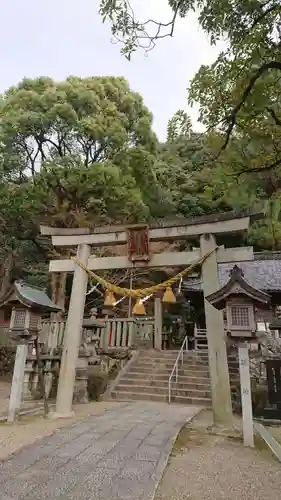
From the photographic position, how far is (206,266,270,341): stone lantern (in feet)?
18.8

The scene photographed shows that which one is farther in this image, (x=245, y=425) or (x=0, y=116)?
(x=0, y=116)

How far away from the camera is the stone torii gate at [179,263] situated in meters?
6.53

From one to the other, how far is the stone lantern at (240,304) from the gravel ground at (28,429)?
138 inches

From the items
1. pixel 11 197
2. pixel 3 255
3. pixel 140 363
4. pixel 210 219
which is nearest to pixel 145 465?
pixel 210 219

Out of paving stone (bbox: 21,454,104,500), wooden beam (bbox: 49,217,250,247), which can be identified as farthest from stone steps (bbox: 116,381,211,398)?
paving stone (bbox: 21,454,104,500)

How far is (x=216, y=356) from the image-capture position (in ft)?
21.6

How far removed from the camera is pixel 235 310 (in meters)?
5.97

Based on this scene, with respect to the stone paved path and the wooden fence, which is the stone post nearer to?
the stone paved path

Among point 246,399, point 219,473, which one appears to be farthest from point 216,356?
point 219,473

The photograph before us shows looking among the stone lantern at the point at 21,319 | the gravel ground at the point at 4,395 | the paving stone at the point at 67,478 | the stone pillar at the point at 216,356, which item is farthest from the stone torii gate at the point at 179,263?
the paving stone at the point at 67,478

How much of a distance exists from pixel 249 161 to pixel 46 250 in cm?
1727

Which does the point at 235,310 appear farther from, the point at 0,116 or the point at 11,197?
the point at 0,116

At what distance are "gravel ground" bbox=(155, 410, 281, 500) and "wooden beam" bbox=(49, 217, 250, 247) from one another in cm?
400

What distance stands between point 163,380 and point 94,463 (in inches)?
286
